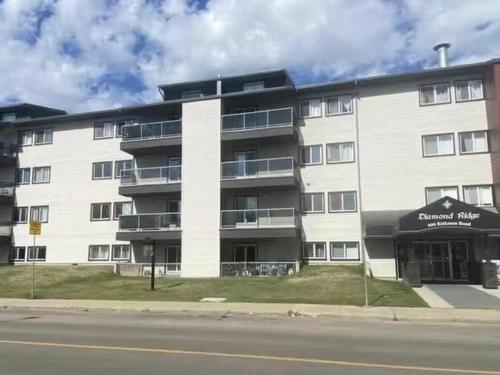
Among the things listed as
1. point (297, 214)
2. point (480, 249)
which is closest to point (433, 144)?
point (480, 249)

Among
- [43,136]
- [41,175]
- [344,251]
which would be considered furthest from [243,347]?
[43,136]

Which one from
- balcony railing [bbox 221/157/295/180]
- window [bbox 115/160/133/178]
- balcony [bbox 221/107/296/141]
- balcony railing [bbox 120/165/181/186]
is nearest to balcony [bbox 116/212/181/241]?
balcony railing [bbox 120/165/181/186]

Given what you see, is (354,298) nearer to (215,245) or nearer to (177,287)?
(177,287)

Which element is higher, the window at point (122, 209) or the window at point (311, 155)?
the window at point (311, 155)

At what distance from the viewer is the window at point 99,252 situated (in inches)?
1481

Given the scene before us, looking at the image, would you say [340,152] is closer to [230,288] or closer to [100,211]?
[230,288]

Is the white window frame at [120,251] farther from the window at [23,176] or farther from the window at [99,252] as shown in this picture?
the window at [23,176]

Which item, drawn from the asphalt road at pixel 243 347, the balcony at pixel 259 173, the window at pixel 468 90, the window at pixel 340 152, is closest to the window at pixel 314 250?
the balcony at pixel 259 173

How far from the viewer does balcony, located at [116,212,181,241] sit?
34.0 m

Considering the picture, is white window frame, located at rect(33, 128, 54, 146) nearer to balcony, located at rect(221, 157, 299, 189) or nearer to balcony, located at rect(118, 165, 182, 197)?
balcony, located at rect(118, 165, 182, 197)

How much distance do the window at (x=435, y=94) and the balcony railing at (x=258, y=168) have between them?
29.0ft

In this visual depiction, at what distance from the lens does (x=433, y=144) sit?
31156 millimetres

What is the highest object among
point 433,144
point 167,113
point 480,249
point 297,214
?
point 167,113

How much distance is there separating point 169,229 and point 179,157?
5613mm
